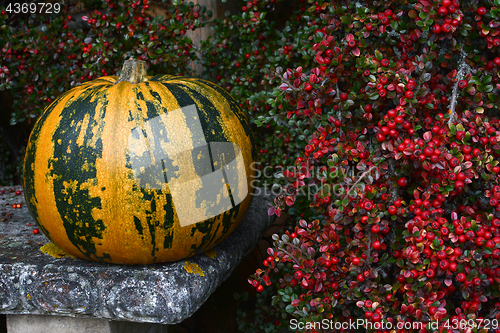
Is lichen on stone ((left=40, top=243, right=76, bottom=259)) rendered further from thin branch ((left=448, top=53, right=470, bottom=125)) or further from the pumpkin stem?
thin branch ((left=448, top=53, right=470, bottom=125))

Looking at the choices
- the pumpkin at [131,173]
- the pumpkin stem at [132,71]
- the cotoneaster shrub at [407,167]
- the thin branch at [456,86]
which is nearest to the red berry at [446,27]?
the cotoneaster shrub at [407,167]

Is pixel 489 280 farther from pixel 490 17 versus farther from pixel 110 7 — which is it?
pixel 110 7

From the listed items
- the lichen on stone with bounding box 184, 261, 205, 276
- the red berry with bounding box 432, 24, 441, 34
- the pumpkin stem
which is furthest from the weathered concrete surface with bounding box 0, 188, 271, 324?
the red berry with bounding box 432, 24, 441, 34

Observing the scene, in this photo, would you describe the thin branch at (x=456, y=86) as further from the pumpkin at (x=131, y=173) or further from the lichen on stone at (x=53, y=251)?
the lichen on stone at (x=53, y=251)

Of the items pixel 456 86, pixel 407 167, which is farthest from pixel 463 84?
pixel 407 167

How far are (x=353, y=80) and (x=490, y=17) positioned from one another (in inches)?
19.1

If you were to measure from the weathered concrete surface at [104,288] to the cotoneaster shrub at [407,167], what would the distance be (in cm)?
26

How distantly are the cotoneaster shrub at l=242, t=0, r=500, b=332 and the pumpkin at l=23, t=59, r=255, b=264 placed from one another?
0.94 ft

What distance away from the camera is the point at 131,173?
1.15m

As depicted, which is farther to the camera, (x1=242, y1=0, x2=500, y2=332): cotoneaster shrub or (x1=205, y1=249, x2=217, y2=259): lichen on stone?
(x1=205, y1=249, x2=217, y2=259): lichen on stone

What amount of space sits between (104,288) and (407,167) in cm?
107

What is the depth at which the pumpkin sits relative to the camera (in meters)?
1.16

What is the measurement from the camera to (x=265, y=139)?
87.3 inches

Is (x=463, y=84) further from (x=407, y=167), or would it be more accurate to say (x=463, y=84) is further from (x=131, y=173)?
(x=131, y=173)
